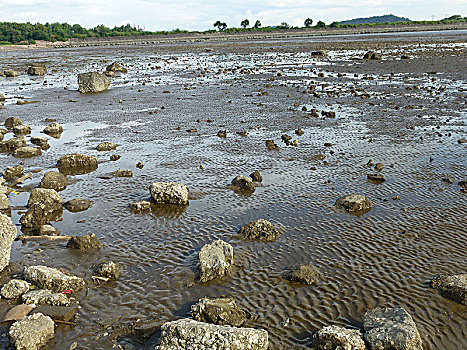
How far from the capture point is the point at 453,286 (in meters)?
9.23

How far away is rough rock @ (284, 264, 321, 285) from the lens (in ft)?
32.4

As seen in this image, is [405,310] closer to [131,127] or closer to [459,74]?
[131,127]

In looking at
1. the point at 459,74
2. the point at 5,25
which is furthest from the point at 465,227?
the point at 5,25

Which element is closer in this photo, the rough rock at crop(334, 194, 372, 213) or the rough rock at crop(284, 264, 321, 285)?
the rough rock at crop(284, 264, 321, 285)

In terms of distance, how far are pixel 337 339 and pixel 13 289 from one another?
23.8 ft

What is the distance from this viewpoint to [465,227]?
1229 centimetres

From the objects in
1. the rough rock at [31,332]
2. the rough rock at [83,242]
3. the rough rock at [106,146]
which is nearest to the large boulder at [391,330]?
the rough rock at [31,332]

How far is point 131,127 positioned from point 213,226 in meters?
15.1

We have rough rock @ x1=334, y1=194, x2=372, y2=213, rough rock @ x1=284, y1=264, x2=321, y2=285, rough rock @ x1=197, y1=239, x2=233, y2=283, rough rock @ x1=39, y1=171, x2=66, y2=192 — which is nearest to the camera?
rough rock @ x1=284, y1=264, x2=321, y2=285

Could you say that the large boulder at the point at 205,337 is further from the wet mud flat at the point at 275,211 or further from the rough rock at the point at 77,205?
→ the rough rock at the point at 77,205

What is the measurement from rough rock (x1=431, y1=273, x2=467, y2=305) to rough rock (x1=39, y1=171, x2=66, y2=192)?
44.3ft

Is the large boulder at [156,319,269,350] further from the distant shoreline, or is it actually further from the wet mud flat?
the distant shoreline

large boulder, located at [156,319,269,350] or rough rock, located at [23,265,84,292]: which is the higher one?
large boulder, located at [156,319,269,350]

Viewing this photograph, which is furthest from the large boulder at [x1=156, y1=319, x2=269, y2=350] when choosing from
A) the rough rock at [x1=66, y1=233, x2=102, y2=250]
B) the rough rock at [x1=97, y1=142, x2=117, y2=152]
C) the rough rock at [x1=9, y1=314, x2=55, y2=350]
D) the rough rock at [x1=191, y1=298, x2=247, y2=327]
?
the rough rock at [x1=97, y1=142, x2=117, y2=152]
